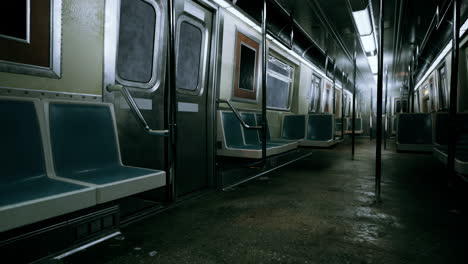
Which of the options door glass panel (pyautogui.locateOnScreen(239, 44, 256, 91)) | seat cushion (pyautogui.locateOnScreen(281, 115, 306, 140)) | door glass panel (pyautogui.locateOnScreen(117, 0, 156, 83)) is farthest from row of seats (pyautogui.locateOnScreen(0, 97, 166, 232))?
seat cushion (pyautogui.locateOnScreen(281, 115, 306, 140))

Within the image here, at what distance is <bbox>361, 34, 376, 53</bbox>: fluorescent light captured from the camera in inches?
281

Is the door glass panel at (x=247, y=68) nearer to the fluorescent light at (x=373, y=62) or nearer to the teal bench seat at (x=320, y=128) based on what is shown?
the teal bench seat at (x=320, y=128)

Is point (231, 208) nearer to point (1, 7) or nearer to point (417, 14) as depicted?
point (1, 7)

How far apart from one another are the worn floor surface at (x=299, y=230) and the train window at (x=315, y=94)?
19.4 ft

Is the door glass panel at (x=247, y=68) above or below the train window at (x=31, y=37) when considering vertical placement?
above

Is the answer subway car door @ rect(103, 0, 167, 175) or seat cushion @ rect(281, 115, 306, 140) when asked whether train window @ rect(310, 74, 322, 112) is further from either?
subway car door @ rect(103, 0, 167, 175)

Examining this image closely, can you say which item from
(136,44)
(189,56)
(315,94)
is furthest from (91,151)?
(315,94)

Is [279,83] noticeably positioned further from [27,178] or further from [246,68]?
[27,178]

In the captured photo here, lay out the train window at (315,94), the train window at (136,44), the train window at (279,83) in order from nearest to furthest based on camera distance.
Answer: the train window at (136,44)
the train window at (279,83)
the train window at (315,94)

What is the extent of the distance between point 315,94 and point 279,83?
3.03 meters

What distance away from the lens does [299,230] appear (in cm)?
190

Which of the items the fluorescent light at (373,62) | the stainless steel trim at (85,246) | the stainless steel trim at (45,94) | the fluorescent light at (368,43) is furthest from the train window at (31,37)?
the fluorescent light at (373,62)

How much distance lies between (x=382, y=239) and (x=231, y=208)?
1.17 meters

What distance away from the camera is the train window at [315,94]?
345 inches
